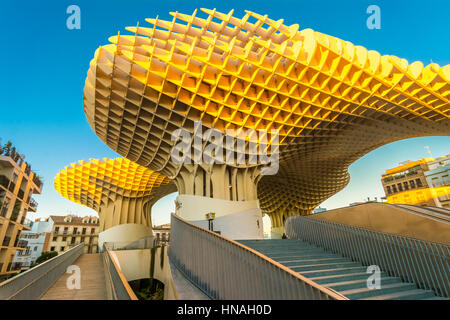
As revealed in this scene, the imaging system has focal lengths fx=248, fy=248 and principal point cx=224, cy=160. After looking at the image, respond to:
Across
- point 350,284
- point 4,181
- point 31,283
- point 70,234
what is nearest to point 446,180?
point 350,284

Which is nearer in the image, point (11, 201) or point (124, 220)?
point (11, 201)

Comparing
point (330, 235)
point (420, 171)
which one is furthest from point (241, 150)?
point (420, 171)

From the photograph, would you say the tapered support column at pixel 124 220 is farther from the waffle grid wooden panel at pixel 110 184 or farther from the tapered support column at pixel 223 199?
the tapered support column at pixel 223 199

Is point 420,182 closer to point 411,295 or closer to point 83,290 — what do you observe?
point 411,295

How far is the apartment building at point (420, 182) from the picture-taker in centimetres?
4872

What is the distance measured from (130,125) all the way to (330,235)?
1612 centimetres

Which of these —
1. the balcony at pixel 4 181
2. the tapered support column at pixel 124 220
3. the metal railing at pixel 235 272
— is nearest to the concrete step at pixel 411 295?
the metal railing at pixel 235 272

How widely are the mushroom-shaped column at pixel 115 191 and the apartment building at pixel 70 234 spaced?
24.6 m

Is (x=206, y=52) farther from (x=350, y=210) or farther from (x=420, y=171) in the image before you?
(x=420, y=171)

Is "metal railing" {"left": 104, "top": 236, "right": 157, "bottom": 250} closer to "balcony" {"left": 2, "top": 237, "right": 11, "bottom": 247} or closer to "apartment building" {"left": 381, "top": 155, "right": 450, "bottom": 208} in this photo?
"balcony" {"left": 2, "top": 237, "right": 11, "bottom": 247}

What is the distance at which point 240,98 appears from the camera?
1695cm

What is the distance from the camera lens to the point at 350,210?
12789 millimetres

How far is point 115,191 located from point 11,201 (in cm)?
1176

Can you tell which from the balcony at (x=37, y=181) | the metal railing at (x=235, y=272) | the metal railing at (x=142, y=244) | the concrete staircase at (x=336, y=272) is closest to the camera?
the metal railing at (x=235, y=272)
